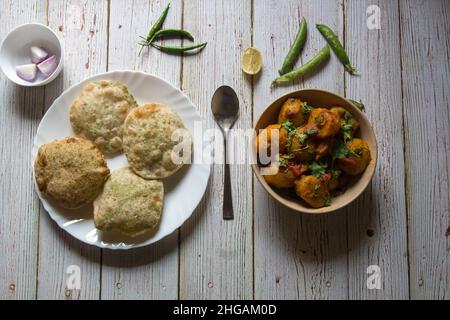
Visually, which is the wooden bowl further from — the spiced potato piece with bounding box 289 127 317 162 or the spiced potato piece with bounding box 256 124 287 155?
the spiced potato piece with bounding box 289 127 317 162

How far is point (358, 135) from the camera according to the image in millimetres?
2189

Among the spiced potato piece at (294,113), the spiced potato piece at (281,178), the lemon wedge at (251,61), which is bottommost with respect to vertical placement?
the spiced potato piece at (281,178)

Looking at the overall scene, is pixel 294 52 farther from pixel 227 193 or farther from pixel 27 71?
pixel 27 71

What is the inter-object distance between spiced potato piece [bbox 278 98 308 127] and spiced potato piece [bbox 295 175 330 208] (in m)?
0.27

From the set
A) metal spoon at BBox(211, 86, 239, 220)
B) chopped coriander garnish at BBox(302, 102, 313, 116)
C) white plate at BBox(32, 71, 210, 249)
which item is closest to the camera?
chopped coriander garnish at BBox(302, 102, 313, 116)

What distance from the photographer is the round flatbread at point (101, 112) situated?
2.22m

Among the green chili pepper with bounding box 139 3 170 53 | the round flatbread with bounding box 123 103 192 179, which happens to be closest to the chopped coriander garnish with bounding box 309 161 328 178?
the round flatbread with bounding box 123 103 192 179

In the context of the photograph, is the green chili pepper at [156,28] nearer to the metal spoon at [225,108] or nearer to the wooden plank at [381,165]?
the metal spoon at [225,108]

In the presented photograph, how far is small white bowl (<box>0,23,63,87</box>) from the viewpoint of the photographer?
2.30 metres

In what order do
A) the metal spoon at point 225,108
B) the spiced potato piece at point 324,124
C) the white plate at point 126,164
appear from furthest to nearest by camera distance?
the metal spoon at point 225,108 → the white plate at point 126,164 → the spiced potato piece at point 324,124

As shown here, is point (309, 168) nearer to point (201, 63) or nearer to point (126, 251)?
point (201, 63)

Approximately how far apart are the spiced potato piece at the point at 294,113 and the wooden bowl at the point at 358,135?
4 centimetres

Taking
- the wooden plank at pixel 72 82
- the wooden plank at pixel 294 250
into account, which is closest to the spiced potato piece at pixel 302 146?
the wooden plank at pixel 294 250
